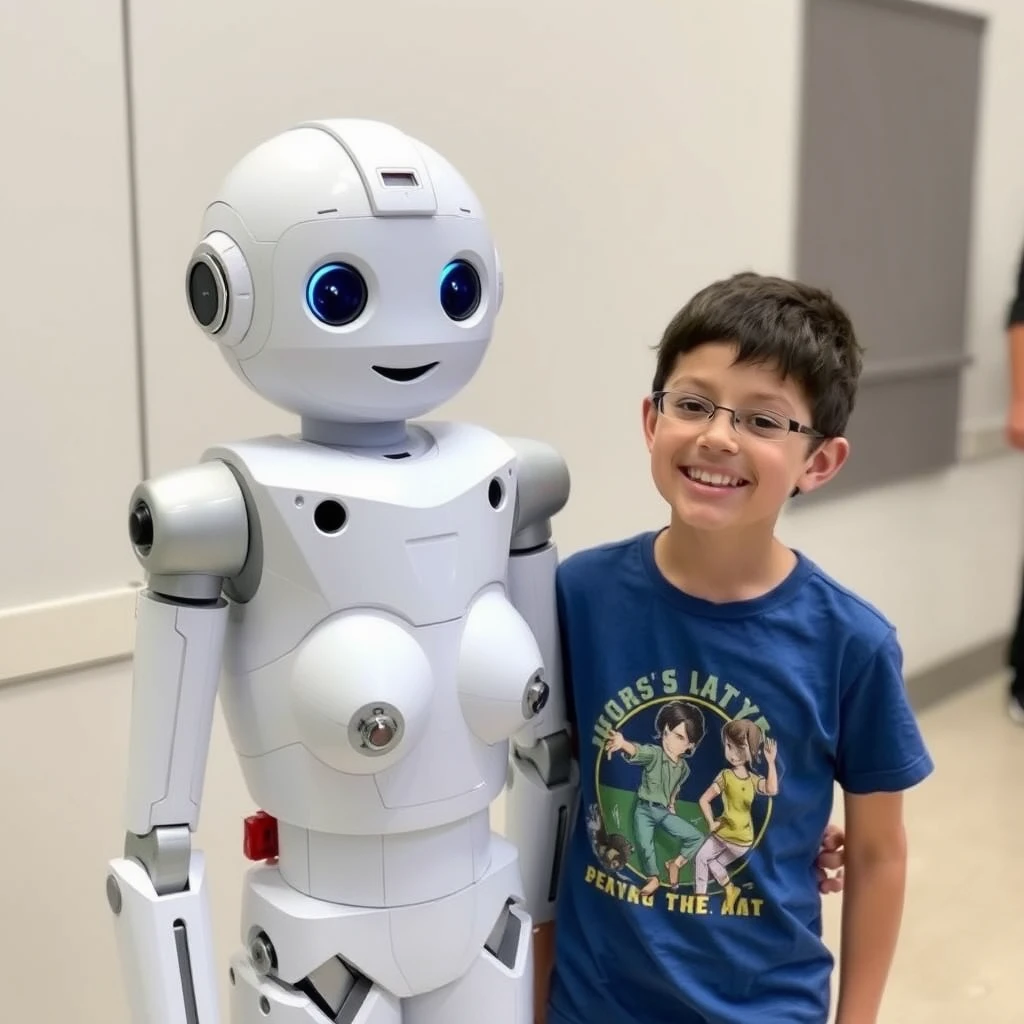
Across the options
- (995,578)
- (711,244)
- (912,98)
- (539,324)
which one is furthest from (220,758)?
(995,578)

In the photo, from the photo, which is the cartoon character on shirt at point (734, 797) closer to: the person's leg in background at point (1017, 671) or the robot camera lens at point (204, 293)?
the robot camera lens at point (204, 293)

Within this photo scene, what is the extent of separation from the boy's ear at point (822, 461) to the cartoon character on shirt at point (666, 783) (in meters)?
0.23

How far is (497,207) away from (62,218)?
718mm

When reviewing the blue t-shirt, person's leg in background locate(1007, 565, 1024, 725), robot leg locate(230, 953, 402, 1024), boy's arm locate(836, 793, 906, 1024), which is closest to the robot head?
the blue t-shirt

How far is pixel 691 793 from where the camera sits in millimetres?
1155

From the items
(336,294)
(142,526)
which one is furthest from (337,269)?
(142,526)

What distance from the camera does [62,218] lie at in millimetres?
1503

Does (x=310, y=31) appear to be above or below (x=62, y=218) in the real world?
above

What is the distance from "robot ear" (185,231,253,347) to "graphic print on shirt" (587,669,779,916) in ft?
1.57

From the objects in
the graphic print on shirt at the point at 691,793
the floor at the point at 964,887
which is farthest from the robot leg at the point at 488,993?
the floor at the point at 964,887

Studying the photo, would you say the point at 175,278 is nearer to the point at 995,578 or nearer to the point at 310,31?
the point at 310,31

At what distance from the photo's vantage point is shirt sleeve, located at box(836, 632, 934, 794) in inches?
44.8

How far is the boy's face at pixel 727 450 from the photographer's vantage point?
3.63 ft

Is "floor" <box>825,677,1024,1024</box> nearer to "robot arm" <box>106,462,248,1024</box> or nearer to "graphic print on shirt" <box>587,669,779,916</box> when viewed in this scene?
"graphic print on shirt" <box>587,669,779,916</box>
